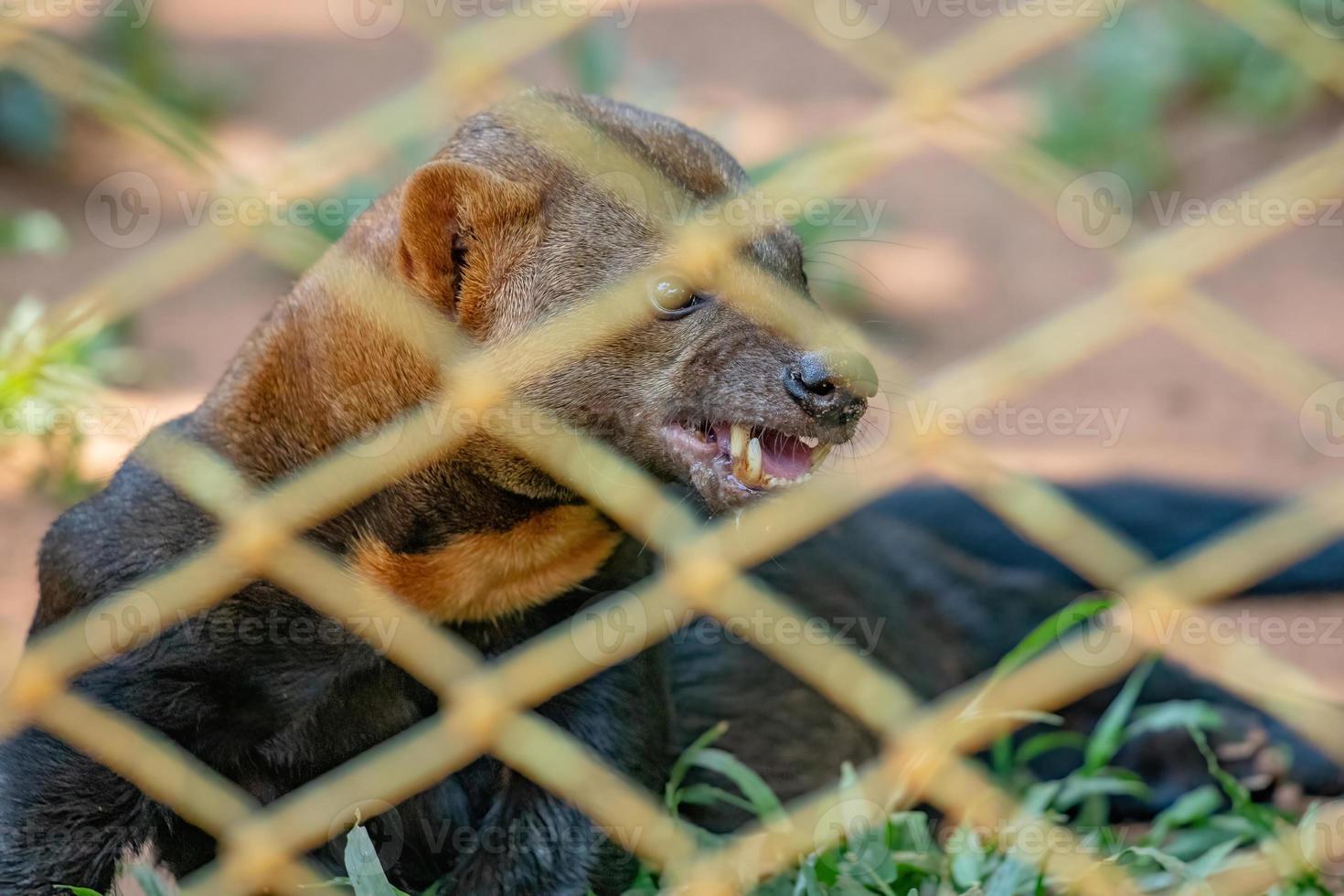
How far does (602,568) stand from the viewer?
9.15 ft

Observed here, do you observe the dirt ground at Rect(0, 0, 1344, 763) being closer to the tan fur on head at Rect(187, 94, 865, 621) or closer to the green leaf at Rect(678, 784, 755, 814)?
the tan fur on head at Rect(187, 94, 865, 621)

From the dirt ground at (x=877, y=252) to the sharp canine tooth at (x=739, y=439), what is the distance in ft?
6.06

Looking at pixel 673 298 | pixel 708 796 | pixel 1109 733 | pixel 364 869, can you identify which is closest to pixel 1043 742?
pixel 1109 733

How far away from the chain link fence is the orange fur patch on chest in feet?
0.15

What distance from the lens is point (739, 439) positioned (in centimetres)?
249

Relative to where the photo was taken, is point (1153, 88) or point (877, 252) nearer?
point (877, 252)

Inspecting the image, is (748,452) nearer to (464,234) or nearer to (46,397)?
(464,234)

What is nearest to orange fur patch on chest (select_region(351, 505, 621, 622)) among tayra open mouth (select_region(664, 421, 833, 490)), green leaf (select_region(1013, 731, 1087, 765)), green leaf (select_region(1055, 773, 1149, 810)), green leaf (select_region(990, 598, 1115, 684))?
tayra open mouth (select_region(664, 421, 833, 490))

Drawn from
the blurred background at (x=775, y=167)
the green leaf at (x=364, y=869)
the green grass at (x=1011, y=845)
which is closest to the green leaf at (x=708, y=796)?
the green grass at (x=1011, y=845)

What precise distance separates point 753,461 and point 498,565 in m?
0.51

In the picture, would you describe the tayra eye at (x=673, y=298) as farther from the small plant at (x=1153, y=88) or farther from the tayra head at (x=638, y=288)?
the small plant at (x=1153, y=88)

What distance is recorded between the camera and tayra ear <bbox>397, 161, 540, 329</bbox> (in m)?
2.58

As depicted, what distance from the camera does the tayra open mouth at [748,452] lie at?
2.46 meters

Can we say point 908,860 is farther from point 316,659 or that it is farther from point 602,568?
point 316,659
